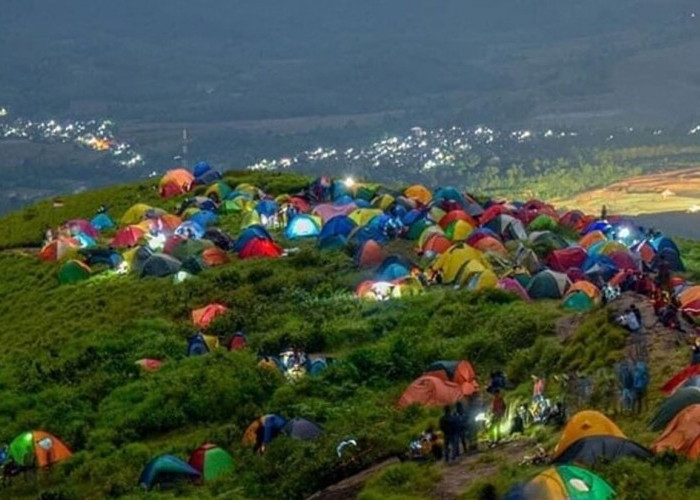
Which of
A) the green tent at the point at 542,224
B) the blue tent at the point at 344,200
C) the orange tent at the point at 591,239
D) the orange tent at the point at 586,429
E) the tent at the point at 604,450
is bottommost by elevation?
the green tent at the point at 542,224

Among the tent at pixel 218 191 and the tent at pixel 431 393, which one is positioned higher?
the tent at pixel 218 191

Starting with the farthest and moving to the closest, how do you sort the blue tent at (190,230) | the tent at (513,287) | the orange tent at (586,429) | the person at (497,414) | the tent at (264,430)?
the blue tent at (190,230) → the tent at (513,287) → the tent at (264,430) → the person at (497,414) → the orange tent at (586,429)

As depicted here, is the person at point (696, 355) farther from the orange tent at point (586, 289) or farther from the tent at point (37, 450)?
the tent at point (37, 450)

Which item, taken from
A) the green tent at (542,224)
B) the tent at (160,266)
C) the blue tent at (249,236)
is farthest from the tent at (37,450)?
the green tent at (542,224)

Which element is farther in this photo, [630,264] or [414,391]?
[630,264]

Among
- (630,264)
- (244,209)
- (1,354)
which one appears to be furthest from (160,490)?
(244,209)

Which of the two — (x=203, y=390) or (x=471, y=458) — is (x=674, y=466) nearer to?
(x=471, y=458)
